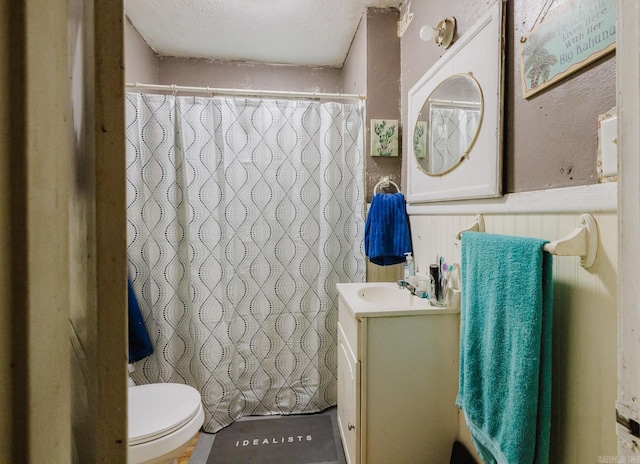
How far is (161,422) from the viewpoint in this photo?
115 cm

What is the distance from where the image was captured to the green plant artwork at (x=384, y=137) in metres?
1.75

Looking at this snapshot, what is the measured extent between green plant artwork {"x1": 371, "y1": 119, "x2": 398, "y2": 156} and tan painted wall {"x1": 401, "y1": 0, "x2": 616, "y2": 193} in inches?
26.5

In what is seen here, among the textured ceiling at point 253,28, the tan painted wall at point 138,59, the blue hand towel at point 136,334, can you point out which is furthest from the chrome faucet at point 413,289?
the tan painted wall at point 138,59

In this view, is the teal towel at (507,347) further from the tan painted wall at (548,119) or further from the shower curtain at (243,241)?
the shower curtain at (243,241)

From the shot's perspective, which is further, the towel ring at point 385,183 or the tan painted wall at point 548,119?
the towel ring at point 385,183

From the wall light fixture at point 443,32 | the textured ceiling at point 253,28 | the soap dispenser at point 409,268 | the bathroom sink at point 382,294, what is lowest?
the bathroom sink at point 382,294

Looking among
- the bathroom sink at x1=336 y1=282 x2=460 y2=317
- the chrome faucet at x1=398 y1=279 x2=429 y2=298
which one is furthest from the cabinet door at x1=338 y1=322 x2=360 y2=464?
the chrome faucet at x1=398 y1=279 x2=429 y2=298

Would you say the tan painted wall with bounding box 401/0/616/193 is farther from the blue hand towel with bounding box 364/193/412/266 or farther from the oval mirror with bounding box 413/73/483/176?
the blue hand towel with bounding box 364/193/412/266

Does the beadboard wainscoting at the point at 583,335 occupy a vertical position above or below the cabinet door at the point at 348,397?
above

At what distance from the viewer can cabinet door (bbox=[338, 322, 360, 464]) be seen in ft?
3.75

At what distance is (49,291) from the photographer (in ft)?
0.86

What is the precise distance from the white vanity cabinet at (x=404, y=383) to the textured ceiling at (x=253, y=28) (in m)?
1.78

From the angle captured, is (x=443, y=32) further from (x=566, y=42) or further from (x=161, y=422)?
(x=161, y=422)

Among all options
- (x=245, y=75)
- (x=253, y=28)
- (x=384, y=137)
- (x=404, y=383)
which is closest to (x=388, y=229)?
(x=384, y=137)
